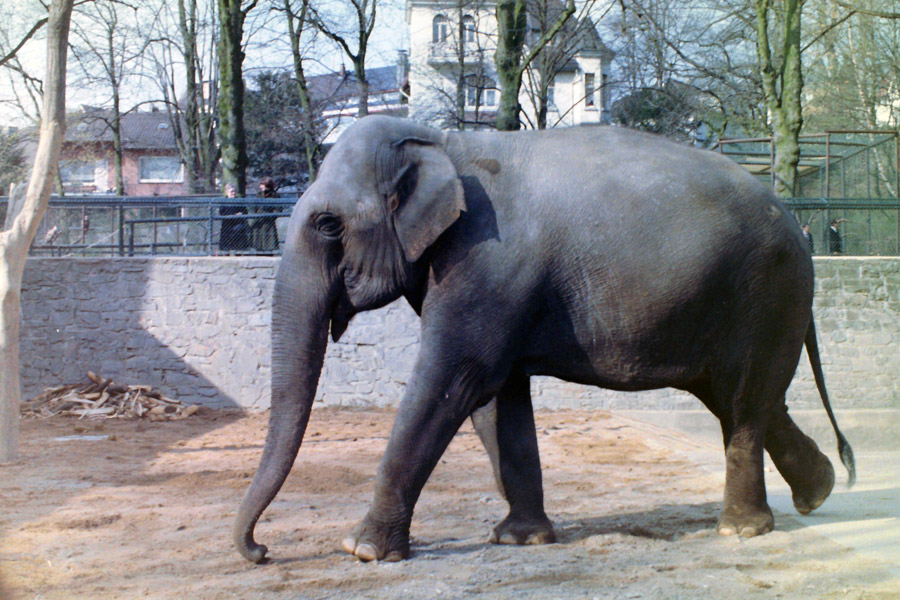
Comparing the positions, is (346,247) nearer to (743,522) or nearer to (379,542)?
(379,542)

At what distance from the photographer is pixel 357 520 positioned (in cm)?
541

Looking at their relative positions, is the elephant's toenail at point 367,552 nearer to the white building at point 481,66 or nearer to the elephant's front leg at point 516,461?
the elephant's front leg at point 516,461

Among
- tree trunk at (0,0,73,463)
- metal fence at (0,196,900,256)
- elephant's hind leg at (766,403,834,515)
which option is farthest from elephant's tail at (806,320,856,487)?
metal fence at (0,196,900,256)

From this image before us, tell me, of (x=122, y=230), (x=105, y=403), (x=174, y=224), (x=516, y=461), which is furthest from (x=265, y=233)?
(x=516, y=461)

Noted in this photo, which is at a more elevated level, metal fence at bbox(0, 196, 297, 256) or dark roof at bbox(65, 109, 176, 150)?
dark roof at bbox(65, 109, 176, 150)

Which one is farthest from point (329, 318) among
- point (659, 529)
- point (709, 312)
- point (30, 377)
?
point (30, 377)

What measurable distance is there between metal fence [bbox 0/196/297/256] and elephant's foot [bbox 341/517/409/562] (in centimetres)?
938

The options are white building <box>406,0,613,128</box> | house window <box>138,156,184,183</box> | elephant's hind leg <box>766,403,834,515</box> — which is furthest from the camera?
house window <box>138,156,184,183</box>

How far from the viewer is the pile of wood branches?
11086mm

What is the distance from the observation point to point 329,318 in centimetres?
442

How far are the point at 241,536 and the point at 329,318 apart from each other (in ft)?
3.58

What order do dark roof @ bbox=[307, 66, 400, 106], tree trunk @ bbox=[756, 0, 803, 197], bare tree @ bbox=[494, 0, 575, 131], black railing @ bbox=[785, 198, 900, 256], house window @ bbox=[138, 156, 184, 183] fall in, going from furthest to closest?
house window @ bbox=[138, 156, 184, 183], dark roof @ bbox=[307, 66, 400, 106], tree trunk @ bbox=[756, 0, 803, 197], bare tree @ bbox=[494, 0, 575, 131], black railing @ bbox=[785, 198, 900, 256]

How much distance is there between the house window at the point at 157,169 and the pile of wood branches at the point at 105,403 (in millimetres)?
46738

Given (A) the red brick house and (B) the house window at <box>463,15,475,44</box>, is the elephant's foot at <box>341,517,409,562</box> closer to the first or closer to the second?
(B) the house window at <box>463,15,475,44</box>
